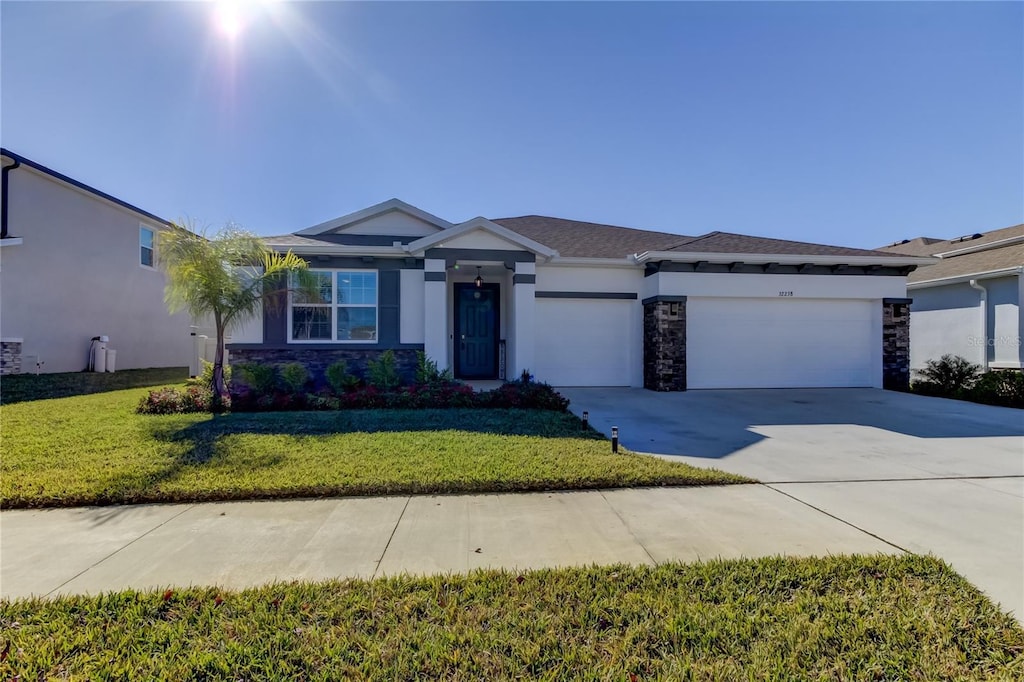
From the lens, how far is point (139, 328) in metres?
16.5

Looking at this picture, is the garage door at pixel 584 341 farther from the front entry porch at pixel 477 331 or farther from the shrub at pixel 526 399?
the shrub at pixel 526 399

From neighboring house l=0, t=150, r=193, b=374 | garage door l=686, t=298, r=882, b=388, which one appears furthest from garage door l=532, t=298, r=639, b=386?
neighboring house l=0, t=150, r=193, b=374

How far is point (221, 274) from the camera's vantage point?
9234 mm

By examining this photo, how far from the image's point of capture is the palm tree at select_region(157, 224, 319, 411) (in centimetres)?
905

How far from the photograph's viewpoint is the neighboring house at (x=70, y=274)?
12344 mm

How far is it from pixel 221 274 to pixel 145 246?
10783 millimetres

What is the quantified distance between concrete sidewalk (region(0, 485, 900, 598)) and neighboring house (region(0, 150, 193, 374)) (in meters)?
12.2

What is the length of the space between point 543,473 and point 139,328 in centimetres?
1787

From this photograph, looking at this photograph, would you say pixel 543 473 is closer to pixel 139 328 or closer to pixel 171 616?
pixel 171 616

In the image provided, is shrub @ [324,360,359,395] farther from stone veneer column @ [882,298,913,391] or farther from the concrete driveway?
stone veneer column @ [882,298,913,391]

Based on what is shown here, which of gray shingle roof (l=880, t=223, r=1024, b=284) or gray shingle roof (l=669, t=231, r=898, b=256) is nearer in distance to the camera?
gray shingle roof (l=669, t=231, r=898, b=256)

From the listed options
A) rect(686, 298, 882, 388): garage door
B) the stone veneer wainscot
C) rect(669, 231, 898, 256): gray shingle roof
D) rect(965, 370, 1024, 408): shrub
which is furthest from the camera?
rect(686, 298, 882, 388): garage door

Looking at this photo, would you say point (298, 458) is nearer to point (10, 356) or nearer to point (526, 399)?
point (526, 399)

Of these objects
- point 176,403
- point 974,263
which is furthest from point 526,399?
point 974,263
